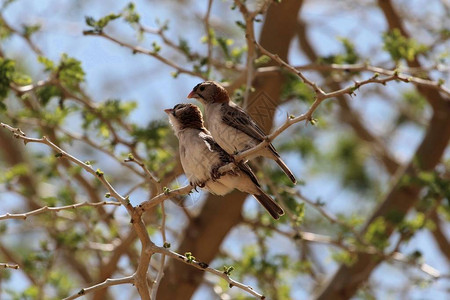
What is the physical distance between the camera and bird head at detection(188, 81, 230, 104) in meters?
5.28

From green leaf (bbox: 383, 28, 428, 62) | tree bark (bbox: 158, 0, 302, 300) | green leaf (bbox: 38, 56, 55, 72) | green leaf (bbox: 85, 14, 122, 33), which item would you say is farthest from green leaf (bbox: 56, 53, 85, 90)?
green leaf (bbox: 383, 28, 428, 62)

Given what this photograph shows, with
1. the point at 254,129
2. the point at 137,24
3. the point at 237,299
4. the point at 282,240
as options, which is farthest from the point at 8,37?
the point at 282,240

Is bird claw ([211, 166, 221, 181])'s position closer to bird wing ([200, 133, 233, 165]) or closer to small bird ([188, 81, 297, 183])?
bird wing ([200, 133, 233, 165])

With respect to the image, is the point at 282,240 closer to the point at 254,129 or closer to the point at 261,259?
the point at 261,259

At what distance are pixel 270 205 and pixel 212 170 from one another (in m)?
0.53

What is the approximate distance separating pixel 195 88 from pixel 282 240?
516cm

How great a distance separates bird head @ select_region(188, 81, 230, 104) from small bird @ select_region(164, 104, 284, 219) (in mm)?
435

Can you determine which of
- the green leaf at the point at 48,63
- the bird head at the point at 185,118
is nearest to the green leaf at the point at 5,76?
the green leaf at the point at 48,63

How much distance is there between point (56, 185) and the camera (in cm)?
912

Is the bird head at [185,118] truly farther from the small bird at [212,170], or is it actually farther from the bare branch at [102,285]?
the bare branch at [102,285]

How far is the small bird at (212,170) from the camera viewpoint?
4.59 meters

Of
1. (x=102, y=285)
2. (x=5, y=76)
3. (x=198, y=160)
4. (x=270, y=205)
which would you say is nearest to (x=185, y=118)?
(x=198, y=160)

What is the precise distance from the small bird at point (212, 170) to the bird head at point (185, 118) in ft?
0.41

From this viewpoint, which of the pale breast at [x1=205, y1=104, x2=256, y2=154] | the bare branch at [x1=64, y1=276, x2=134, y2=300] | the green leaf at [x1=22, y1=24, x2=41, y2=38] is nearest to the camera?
the bare branch at [x1=64, y1=276, x2=134, y2=300]
